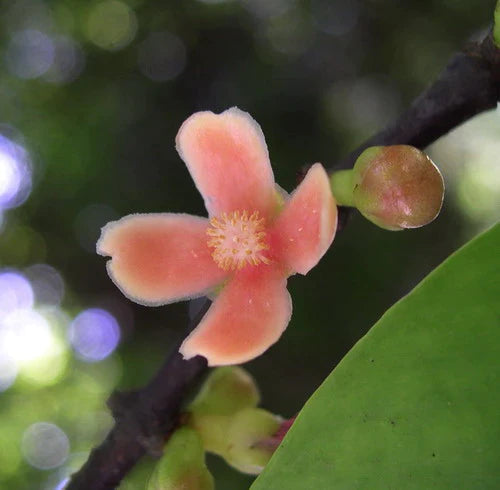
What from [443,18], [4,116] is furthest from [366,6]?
[4,116]

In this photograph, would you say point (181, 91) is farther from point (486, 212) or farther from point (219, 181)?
point (219, 181)

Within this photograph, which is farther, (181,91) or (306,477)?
(181,91)

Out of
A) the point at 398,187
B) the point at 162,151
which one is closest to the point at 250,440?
the point at 398,187

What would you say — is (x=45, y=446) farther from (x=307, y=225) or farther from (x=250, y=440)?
(x=307, y=225)

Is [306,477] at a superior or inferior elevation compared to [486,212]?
superior

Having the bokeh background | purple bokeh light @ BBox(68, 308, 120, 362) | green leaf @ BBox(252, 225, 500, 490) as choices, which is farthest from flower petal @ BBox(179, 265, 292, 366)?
purple bokeh light @ BBox(68, 308, 120, 362)

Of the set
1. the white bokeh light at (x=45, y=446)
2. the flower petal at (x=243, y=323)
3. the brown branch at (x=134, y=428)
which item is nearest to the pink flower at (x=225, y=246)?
the flower petal at (x=243, y=323)
